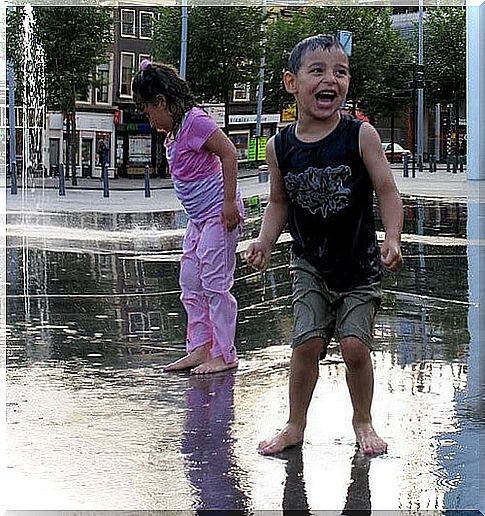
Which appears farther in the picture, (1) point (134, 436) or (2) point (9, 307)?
(2) point (9, 307)

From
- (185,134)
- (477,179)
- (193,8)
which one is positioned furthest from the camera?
(193,8)

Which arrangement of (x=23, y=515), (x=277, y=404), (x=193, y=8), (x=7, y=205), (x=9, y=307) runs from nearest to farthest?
1. (x=23, y=515)
2. (x=277, y=404)
3. (x=9, y=307)
4. (x=7, y=205)
5. (x=193, y=8)

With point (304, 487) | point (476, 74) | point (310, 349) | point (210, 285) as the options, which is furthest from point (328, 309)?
point (476, 74)

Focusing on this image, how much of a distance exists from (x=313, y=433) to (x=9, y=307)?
12.2 ft

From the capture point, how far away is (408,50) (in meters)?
40.3

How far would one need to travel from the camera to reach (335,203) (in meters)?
3.78

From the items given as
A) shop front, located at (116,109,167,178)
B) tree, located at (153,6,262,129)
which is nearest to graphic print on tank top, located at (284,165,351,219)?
tree, located at (153,6,262,129)

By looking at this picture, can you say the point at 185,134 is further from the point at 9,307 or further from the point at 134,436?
the point at 9,307

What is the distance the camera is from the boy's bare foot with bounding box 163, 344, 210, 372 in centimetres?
525

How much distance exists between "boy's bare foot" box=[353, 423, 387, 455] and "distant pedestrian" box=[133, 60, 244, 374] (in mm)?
1380

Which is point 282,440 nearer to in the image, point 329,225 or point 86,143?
point 329,225

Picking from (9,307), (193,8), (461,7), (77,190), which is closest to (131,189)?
(77,190)

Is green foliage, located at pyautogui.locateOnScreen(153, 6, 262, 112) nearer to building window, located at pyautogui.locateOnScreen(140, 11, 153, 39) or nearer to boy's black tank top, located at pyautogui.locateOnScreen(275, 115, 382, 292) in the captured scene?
building window, located at pyautogui.locateOnScreen(140, 11, 153, 39)

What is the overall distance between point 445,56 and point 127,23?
38.4 feet
